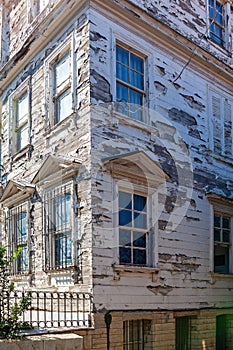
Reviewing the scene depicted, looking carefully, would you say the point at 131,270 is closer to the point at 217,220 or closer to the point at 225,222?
the point at 217,220

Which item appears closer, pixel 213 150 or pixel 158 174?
pixel 158 174

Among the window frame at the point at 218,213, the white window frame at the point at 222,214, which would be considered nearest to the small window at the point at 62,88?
the window frame at the point at 218,213

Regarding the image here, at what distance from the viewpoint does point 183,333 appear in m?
10.3

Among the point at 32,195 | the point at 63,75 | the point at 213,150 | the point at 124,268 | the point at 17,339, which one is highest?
Result: the point at 63,75

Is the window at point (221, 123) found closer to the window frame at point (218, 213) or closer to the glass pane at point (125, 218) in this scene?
the window frame at point (218, 213)

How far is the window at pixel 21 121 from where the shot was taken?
11313 mm

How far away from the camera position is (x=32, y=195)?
33.8ft

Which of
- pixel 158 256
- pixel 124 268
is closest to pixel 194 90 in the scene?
pixel 158 256

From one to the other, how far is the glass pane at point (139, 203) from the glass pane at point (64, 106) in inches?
92.6

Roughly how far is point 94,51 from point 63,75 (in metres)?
1.24

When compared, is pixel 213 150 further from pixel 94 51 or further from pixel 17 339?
pixel 17 339

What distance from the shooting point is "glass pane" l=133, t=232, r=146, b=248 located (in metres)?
9.17

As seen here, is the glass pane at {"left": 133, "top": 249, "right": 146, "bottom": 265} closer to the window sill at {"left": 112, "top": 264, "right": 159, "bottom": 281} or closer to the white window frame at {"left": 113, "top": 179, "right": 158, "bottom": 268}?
the white window frame at {"left": 113, "top": 179, "right": 158, "bottom": 268}

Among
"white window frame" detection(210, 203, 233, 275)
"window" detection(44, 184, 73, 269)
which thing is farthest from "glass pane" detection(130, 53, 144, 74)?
"white window frame" detection(210, 203, 233, 275)
